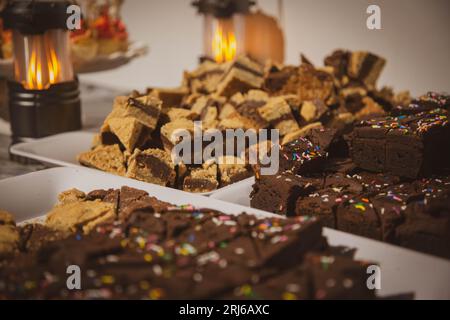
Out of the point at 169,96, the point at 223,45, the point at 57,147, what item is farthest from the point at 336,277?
the point at 223,45

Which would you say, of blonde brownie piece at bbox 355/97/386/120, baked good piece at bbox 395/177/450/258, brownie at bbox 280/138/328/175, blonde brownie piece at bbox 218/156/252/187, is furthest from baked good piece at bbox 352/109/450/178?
blonde brownie piece at bbox 355/97/386/120

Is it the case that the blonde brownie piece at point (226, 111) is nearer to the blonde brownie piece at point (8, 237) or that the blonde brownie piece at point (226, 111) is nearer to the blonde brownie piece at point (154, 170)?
the blonde brownie piece at point (154, 170)

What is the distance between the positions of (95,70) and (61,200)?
4.74 feet

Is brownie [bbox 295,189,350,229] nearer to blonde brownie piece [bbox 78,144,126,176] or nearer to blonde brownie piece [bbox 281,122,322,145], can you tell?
blonde brownie piece [bbox 281,122,322,145]

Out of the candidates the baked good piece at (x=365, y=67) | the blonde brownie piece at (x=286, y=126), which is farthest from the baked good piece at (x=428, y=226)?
the baked good piece at (x=365, y=67)

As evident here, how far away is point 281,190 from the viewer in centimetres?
172

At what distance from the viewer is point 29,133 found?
255 cm

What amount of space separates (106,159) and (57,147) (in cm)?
34

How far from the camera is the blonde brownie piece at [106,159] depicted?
215 centimetres

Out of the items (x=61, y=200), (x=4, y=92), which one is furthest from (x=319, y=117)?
(x=4, y=92)

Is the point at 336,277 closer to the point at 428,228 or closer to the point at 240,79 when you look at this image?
the point at 428,228

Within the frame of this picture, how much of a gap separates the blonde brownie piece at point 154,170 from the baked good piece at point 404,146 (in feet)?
2.07

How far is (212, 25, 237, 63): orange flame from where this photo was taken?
349 centimetres
